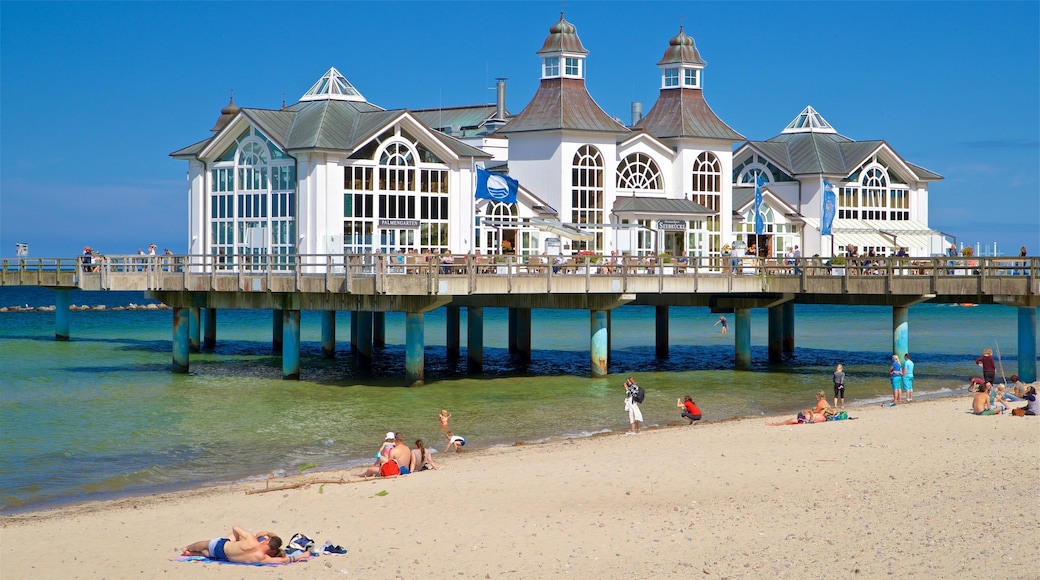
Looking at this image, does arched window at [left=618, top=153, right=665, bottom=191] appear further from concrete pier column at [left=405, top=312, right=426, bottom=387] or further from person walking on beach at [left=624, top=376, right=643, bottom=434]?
person walking on beach at [left=624, top=376, right=643, bottom=434]

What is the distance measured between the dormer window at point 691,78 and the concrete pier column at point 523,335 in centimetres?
1202

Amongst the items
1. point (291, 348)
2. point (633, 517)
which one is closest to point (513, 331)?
point (291, 348)

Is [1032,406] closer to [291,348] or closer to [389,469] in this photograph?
[389,469]

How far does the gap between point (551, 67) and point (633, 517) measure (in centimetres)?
3181

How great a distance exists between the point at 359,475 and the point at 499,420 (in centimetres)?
807

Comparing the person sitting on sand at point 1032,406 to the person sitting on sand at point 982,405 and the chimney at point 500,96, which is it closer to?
the person sitting on sand at point 982,405

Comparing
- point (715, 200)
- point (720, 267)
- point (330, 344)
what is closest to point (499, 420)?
point (720, 267)

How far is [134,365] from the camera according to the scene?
4172 cm

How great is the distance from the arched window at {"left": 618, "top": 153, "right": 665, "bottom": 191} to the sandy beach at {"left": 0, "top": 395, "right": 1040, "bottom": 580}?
24.0 metres

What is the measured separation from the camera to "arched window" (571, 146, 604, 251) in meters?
43.6

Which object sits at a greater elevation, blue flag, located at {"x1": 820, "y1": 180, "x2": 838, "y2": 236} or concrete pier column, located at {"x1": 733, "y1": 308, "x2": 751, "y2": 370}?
blue flag, located at {"x1": 820, "y1": 180, "x2": 838, "y2": 236}

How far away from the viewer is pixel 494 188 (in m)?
36.8

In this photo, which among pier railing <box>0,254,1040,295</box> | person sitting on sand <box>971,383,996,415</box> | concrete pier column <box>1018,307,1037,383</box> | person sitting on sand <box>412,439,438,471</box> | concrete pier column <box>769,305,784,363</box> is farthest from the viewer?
concrete pier column <box>769,305,784,363</box>

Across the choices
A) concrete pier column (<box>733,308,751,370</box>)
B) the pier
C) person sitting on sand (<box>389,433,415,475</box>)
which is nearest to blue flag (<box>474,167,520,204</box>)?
the pier
